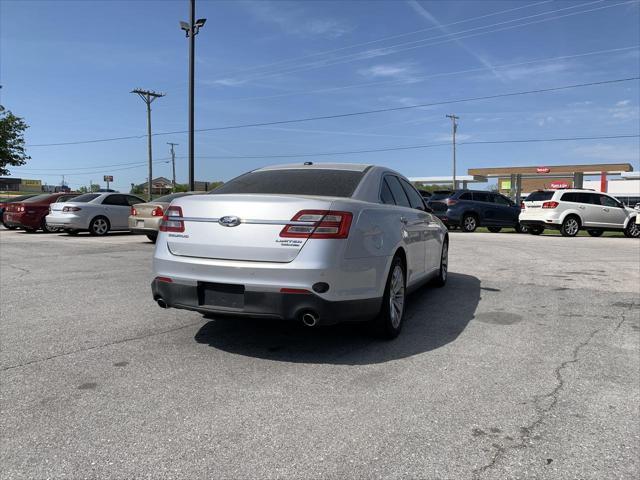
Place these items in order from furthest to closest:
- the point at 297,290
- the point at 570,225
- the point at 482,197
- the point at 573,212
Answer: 1. the point at 482,197
2. the point at 570,225
3. the point at 573,212
4. the point at 297,290

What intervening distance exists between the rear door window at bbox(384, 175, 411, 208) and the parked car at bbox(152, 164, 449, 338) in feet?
2.31

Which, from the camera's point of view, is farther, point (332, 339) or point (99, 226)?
point (99, 226)

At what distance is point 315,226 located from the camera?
3.77 metres

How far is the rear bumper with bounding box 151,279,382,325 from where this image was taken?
12.2ft

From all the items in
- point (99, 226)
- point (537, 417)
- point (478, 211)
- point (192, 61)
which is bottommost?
→ point (537, 417)

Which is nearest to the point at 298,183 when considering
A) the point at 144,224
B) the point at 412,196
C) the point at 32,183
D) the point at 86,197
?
the point at 412,196

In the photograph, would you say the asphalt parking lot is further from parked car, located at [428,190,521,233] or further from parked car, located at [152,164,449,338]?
parked car, located at [428,190,521,233]

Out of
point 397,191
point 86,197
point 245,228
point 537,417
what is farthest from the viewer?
point 86,197

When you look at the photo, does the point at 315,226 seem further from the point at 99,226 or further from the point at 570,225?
the point at 570,225

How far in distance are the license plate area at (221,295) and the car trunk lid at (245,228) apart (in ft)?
0.73

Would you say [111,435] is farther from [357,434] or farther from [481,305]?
[481,305]

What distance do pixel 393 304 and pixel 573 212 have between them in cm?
1623

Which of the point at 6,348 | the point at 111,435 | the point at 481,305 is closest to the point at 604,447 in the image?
the point at 111,435

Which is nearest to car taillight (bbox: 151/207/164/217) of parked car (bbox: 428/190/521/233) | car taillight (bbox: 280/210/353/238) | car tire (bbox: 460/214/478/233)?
car taillight (bbox: 280/210/353/238)
